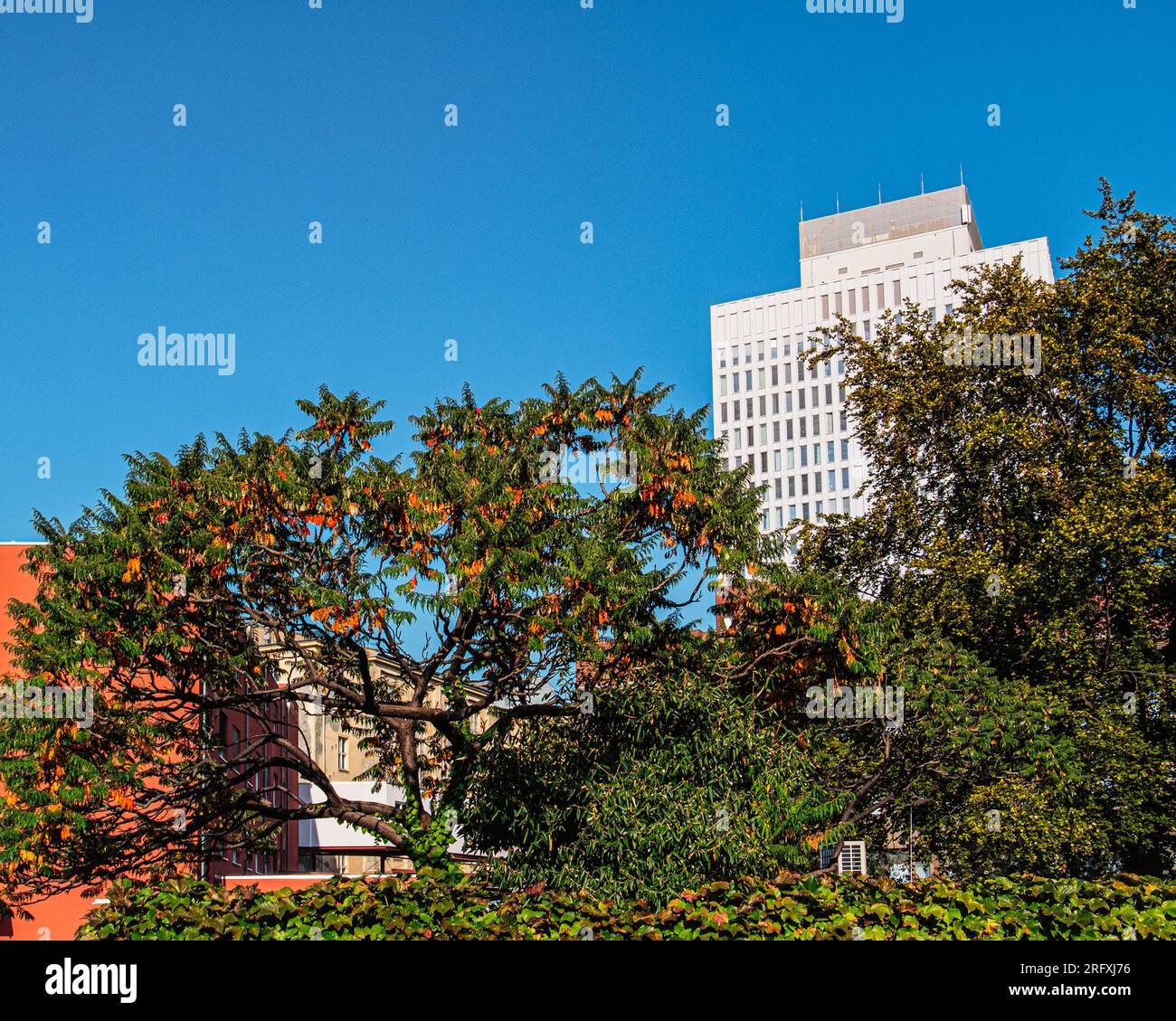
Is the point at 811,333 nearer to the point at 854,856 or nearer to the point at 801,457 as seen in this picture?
the point at 801,457

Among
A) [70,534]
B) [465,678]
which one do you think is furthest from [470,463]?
[70,534]

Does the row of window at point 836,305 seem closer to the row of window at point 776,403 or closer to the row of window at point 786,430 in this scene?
the row of window at point 776,403

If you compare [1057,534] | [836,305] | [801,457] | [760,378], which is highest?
[836,305]

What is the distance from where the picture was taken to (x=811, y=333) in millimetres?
123500

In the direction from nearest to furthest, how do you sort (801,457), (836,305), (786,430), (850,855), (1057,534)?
1. (1057,534)
2. (850,855)
3. (836,305)
4. (801,457)
5. (786,430)

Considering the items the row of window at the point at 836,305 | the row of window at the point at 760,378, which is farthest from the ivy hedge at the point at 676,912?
the row of window at the point at 760,378

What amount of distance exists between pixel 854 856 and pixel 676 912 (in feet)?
81.1

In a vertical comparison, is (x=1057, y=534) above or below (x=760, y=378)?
below

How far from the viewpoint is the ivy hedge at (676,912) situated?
11.4 meters

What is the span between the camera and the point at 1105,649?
2847cm

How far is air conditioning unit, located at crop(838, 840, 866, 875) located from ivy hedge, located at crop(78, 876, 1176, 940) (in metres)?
15.7

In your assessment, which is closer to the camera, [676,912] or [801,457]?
[676,912]

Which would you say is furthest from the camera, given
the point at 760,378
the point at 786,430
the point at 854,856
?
the point at 760,378

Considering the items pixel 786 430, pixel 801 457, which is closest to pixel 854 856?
pixel 801 457
